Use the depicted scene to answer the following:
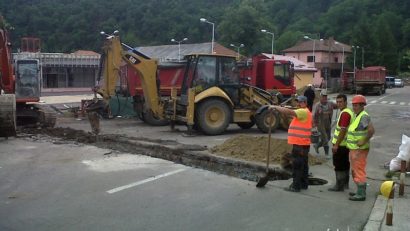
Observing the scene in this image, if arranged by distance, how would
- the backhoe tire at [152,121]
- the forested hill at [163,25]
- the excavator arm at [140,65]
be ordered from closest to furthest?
the excavator arm at [140,65] < the backhoe tire at [152,121] < the forested hill at [163,25]

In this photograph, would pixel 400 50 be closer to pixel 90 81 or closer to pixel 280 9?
pixel 280 9

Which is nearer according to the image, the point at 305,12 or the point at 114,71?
the point at 114,71

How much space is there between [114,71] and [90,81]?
53046mm

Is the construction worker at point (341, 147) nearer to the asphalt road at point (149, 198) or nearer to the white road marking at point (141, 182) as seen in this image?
the asphalt road at point (149, 198)

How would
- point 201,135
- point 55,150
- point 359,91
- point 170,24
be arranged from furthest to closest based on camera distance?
point 170,24
point 359,91
point 201,135
point 55,150

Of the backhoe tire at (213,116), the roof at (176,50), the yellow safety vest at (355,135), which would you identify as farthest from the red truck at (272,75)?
the roof at (176,50)

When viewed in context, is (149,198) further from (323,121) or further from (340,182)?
(323,121)

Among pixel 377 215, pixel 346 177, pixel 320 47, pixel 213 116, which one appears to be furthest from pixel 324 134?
pixel 320 47

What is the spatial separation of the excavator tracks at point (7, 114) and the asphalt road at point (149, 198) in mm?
2770

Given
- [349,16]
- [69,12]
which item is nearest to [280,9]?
[349,16]

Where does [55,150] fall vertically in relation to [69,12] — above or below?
below

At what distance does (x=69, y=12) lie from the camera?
10106 centimetres

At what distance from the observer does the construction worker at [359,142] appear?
8.09 meters

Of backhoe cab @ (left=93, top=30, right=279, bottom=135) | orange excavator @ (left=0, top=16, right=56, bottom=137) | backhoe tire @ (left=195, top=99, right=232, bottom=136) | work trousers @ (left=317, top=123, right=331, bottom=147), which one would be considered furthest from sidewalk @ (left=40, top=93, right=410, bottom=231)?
orange excavator @ (left=0, top=16, right=56, bottom=137)
